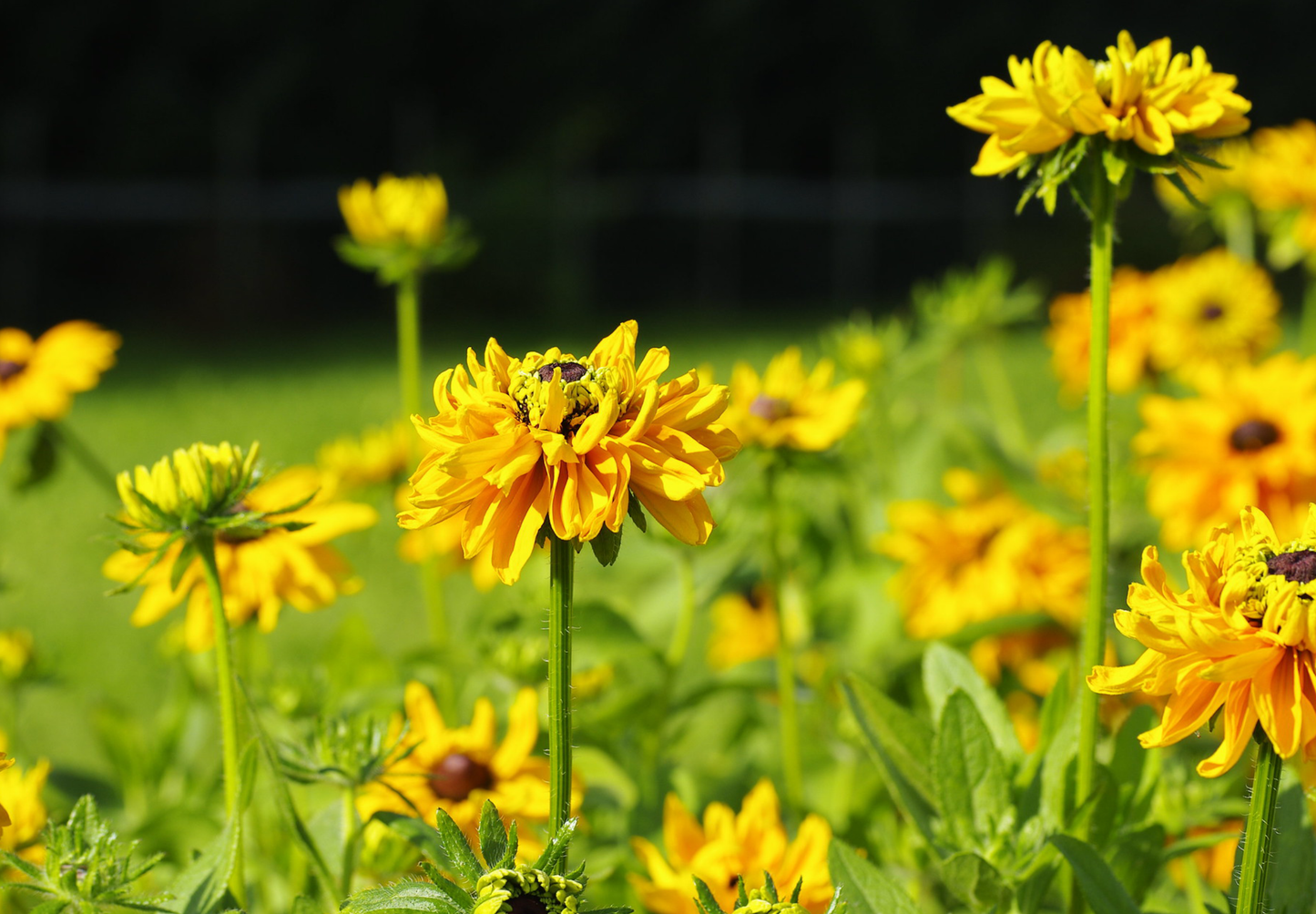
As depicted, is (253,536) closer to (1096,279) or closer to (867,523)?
(1096,279)

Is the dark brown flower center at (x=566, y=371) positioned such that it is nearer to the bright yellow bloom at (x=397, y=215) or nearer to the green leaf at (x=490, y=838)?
the green leaf at (x=490, y=838)

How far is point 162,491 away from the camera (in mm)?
775

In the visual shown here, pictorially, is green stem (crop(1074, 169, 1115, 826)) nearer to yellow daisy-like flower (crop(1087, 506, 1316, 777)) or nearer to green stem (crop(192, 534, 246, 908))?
yellow daisy-like flower (crop(1087, 506, 1316, 777))

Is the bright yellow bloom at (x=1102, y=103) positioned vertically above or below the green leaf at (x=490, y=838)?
above

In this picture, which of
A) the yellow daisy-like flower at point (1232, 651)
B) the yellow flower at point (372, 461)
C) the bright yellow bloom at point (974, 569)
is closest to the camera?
the yellow daisy-like flower at point (1232, 651)

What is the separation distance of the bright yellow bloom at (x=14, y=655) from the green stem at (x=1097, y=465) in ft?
3.51

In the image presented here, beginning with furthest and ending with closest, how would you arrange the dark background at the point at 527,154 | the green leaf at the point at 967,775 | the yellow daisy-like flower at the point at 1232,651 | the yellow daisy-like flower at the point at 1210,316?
the dark background at the point at 527,154 < the yellow daisy-like flower at the point at 1210,316 < the green leaf at the point at 967,775 < the yellow daisy-like flower at the point at 1232,651

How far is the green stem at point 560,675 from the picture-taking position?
0.64 metres

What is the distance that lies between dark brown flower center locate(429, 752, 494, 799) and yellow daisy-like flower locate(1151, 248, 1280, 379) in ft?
3.70

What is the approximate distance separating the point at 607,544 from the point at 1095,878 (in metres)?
0.32

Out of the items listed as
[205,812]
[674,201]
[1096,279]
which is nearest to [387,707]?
[205,812]

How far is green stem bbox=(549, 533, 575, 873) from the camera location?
641 mm

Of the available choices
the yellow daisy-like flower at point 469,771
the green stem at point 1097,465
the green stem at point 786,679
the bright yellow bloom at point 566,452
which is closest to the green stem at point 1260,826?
the green stem at point 1097,465

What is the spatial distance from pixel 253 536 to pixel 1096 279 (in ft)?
1.84
